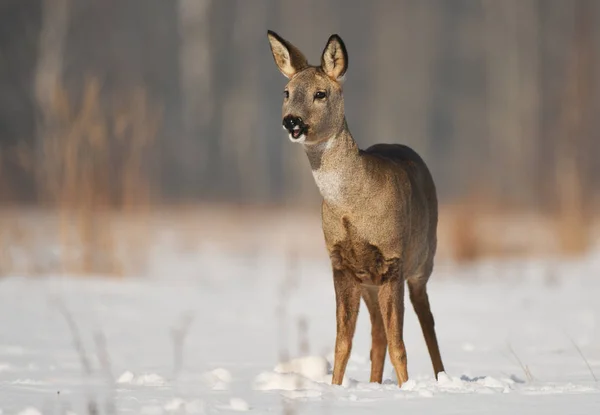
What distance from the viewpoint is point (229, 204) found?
30.4m

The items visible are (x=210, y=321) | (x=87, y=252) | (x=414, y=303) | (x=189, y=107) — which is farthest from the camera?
(x=189, y=107)

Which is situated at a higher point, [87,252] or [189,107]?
[189,107]

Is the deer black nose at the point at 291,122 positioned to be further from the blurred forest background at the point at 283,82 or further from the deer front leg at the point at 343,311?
the blurred forest background at the point at 283,82

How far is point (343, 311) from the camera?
5.62m

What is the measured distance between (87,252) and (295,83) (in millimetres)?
6228

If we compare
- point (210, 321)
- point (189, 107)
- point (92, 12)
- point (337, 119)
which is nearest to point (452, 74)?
point (189, 107)

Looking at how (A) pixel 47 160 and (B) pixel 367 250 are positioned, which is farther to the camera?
(A) pixel 47 160

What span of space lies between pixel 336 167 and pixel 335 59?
55 cm

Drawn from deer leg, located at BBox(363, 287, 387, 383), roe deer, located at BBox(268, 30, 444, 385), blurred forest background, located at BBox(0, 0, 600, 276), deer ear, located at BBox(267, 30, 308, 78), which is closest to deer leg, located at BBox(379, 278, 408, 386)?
roe deer, located at BBox(268, 30, 444, 385)

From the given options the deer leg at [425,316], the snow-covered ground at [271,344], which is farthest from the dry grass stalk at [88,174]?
the deer leg at [425,316]

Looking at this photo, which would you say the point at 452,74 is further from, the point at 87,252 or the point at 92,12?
the point at 87,252

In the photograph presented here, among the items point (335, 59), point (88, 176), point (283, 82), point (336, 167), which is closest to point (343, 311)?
point (336, 167)

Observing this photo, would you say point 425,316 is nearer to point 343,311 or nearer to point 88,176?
point 343,311

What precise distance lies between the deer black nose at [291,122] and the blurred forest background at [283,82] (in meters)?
19.8
